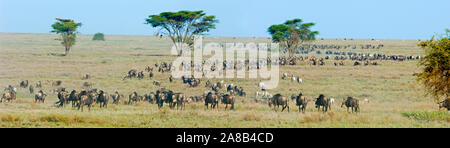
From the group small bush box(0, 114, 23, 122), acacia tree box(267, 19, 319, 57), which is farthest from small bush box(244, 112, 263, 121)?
acacia tree box(267, 19, 319, 57)

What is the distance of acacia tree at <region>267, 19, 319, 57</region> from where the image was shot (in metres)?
67.6

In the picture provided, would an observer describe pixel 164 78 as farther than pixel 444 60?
Yes

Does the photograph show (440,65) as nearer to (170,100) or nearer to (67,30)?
(170,100)

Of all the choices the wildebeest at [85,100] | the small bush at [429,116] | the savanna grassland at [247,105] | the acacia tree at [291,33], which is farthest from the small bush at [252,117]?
the acacia tree at [291,33]

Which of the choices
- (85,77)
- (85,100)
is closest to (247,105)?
(85,100)

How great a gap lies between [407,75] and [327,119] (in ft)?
81.1

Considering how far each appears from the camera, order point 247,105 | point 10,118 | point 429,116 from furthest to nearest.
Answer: point 247,105
point 429,116
point 10,118

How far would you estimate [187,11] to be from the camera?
64750 mm

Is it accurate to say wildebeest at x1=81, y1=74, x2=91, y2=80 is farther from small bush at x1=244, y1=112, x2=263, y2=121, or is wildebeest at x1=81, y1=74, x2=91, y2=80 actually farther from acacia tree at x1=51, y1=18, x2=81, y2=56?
acacia tree at x1=51, y1=18, x2=81, y2=56

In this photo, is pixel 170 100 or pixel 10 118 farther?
pixel 170 100

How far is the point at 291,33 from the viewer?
68062mm

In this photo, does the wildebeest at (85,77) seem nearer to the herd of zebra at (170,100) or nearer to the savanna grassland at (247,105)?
the savanna grassland at (247,105)
